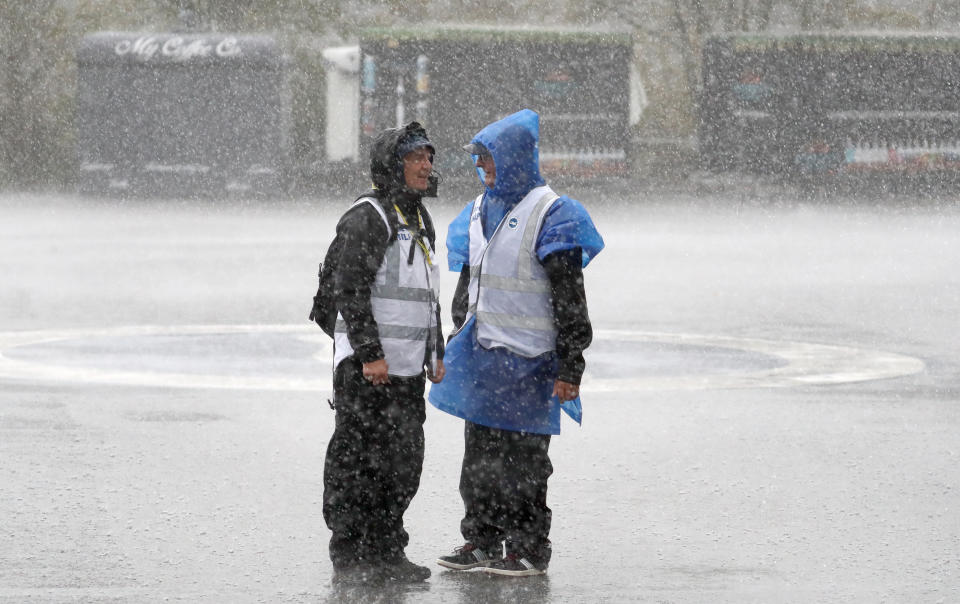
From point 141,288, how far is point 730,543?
34.9 feet

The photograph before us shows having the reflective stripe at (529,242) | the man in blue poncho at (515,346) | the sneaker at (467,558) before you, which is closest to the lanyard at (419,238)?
the man in blue poncho at (515,346)

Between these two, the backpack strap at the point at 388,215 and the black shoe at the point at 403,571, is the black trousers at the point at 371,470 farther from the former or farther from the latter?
the backpack strap at the point at 388,215

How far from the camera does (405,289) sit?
559cm

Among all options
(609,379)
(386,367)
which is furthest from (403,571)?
(609,379)

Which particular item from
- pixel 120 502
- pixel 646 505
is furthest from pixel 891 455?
pixel 120 502

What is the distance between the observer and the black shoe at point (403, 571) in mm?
5543

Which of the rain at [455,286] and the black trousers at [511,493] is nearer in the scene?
the black trousers at [511,493]

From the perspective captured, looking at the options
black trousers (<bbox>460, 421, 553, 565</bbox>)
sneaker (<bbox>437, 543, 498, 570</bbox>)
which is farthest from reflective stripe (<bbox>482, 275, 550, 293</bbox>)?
sneaker (<bbox>437, 543, 498, 570</bbox>)

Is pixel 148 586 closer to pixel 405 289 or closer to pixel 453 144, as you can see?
pixel 405 289

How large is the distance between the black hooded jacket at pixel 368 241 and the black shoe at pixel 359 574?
677 mm

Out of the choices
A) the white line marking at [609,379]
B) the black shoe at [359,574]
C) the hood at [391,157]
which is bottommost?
the white line marking at [609,379]

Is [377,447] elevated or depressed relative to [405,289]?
depressed

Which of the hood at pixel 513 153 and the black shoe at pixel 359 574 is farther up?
the hood at pixel 513 153

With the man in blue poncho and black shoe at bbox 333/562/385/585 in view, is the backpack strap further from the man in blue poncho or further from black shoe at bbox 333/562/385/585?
black shoe at bbox 333/562/385/585
